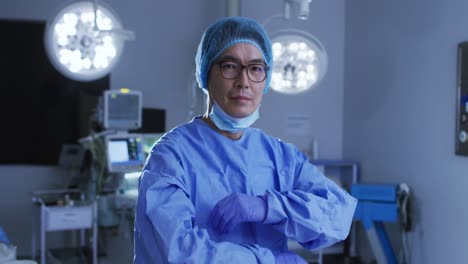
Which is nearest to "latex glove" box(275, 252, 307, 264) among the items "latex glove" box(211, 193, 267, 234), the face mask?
"latex glove" box(211, 193, 267, 234)

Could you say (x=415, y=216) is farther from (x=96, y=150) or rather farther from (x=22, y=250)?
(x=22, y=250)

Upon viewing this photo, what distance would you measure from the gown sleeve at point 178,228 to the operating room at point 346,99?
2529mm

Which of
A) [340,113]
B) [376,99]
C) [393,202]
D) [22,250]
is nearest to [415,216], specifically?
[393,202]

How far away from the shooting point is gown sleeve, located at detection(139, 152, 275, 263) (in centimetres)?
110

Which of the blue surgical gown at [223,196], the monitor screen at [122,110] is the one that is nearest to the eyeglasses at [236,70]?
the blue surgical gown at [223,196]

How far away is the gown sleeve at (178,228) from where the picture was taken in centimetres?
110

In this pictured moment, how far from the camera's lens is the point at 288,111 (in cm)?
463

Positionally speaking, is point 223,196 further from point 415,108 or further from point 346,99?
point 346,99

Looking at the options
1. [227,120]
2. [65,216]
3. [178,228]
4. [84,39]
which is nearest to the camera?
[178,228]

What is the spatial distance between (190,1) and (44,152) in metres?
1.81

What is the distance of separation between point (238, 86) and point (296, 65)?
2.04 metres

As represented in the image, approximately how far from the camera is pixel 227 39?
1.34m

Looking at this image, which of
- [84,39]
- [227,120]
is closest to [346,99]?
[84,39]

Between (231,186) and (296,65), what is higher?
(296,65)
